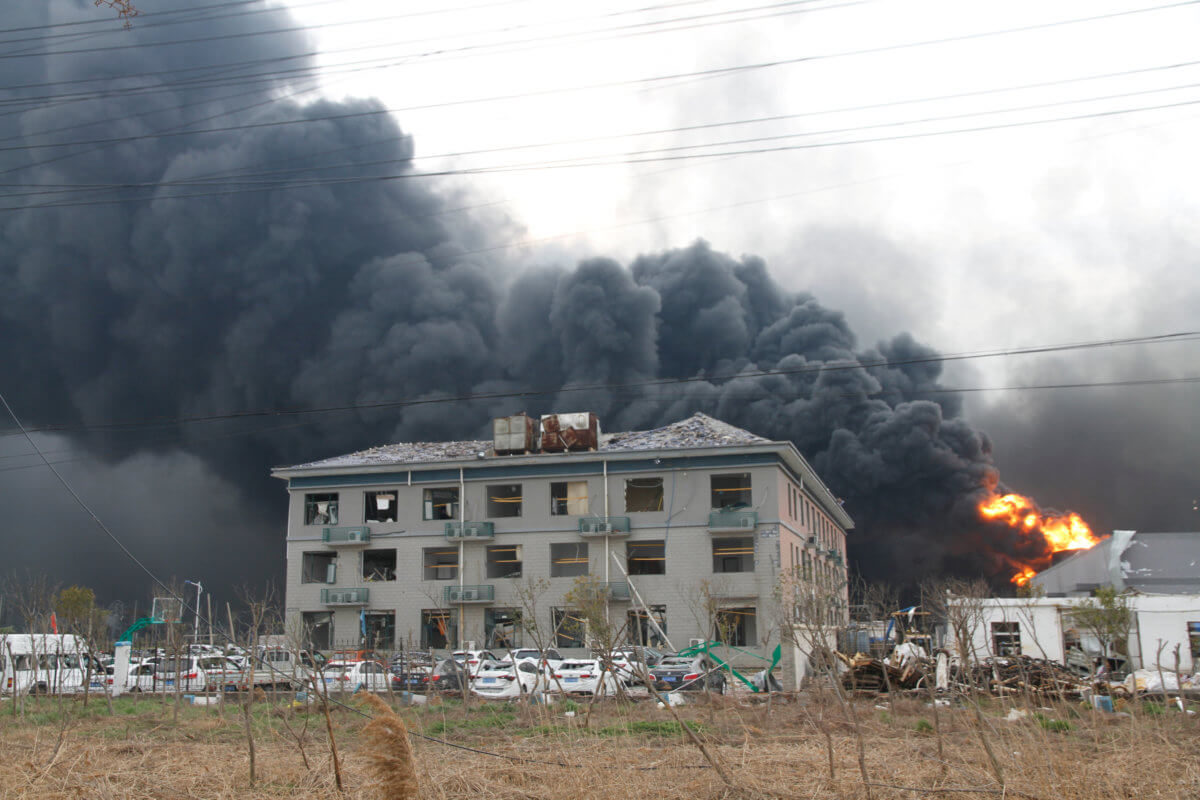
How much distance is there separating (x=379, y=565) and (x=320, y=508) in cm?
487

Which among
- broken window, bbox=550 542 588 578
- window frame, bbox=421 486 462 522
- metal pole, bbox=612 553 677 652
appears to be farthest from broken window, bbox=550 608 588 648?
window frame, bbox=421 486 462 522

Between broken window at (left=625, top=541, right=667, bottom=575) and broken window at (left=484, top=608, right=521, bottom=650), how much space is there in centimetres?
638

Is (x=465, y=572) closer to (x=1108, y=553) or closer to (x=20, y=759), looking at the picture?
(x=20, y=759)

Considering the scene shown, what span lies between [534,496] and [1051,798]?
42255 mm

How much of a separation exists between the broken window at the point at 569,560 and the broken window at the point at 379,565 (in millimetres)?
9017

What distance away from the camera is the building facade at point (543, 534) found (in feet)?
155

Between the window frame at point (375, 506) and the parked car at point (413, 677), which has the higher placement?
the window frame at point (375, 506)

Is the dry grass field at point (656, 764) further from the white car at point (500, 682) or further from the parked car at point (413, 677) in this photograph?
the parked car at point (413, 677)

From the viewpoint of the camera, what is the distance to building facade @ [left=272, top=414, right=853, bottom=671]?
155 feet

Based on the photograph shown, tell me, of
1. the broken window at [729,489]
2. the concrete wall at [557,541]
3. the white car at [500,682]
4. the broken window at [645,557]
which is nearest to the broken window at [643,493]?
the concrete wall at [557,541]

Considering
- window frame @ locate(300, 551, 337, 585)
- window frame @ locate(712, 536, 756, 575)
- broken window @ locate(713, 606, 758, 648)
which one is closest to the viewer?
broken window @ locate(713, 606, 758, 648)

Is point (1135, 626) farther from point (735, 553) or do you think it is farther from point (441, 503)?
point (441, 503)

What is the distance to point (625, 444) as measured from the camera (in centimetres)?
5231

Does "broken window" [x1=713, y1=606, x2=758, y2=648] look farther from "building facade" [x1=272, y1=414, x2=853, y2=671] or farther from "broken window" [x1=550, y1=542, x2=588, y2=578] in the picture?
"broken window" [x1=550, y1=542, x2=588, y2=578]
